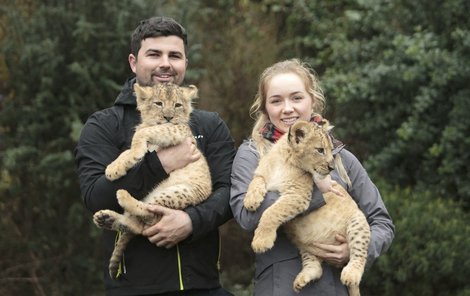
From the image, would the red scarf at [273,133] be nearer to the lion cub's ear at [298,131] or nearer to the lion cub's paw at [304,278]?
the lion cub's ear at [298,131]

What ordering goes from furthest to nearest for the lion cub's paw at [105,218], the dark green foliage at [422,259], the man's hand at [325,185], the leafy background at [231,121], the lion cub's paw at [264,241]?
1. the leafy background at [231,121]
2. the dark green foliage at [422,259]
3. the man's hand at [325,185]
4. the lion cub's paw at [105,218]
5. the lion cub's paw at [264,241]

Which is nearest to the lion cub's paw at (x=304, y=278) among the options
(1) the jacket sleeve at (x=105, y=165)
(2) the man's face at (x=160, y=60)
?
(1) the jacket sleeve at (x=105, y=165)

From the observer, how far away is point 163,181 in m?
4.76

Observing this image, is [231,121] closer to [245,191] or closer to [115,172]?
[245,191]

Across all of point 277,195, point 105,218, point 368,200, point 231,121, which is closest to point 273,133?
point 277,195

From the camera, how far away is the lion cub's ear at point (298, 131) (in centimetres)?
461

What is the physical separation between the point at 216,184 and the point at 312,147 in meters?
0.72

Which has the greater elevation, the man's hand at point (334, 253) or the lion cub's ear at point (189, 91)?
the lion cub's ear at point (189, 91)

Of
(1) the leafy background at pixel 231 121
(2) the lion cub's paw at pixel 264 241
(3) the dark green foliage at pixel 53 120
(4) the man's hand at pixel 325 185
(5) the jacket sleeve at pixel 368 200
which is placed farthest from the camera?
(3) the dark green foliage at pixel 53 120

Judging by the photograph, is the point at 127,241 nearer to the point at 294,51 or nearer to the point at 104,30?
the point at 104,30

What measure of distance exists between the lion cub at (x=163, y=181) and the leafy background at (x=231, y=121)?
13.1ft

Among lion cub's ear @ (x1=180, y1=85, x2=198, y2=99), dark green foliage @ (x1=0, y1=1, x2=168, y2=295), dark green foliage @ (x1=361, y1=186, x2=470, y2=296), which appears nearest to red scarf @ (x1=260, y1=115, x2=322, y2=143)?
lion cub's ear @ (x1=180, y1=85, x2=198, y2=99)

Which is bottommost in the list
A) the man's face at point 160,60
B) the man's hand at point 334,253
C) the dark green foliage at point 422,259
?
the dark green foliage at point 422,259

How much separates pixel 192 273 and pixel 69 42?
5328 millimetres
